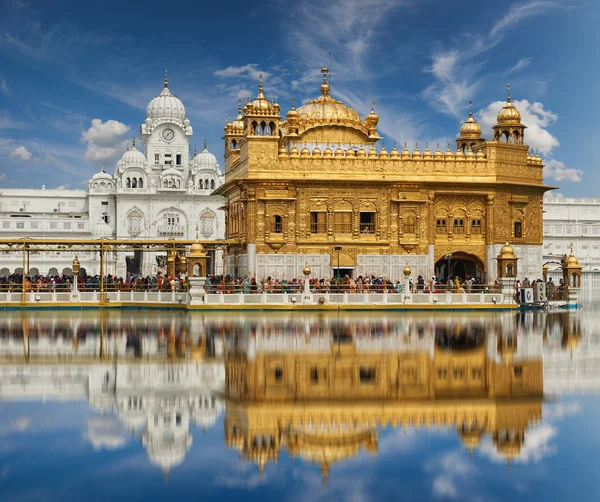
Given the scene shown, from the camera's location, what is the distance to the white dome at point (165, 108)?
283 feet

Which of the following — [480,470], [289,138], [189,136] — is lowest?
[480,470]

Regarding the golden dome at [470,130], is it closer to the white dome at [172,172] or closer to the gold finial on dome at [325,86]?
the gold finial on dome at [325,86]

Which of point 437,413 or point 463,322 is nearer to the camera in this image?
point 437,413

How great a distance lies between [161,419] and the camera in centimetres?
1001

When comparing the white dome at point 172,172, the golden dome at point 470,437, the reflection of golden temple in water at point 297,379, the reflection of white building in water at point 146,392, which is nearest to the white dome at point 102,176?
the white dome at point 172,172

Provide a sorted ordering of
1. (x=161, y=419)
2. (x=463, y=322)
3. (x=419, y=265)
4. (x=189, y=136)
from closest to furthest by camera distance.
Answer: (x=161, y=419) → (x=463, y=322) → (x=419, y=265) → (x=189, y=136)

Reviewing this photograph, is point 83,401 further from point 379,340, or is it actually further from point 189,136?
point 189,136

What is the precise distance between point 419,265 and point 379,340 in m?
18.4

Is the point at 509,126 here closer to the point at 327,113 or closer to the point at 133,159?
the point at 327,113

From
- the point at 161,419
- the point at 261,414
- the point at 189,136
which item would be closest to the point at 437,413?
the point at 261,414

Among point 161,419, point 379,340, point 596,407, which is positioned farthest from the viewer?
point 379,340

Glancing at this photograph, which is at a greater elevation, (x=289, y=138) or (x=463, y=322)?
(x=289, y=138)

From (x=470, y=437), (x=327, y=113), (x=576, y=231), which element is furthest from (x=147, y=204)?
(x=470, y=437)

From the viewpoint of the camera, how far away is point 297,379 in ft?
41.8
